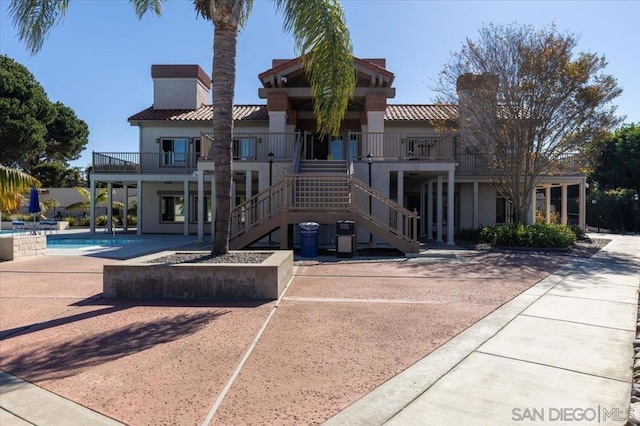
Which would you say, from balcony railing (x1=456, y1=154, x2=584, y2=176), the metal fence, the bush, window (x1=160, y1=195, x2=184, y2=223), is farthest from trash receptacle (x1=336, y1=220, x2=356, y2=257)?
the metal fence

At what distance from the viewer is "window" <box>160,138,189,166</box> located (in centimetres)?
2220

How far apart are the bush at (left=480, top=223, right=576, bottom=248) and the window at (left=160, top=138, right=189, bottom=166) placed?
16.3 meters

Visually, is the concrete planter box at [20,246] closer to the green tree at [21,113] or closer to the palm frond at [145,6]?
the palm frond at [145,6]

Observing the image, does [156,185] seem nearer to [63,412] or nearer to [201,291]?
[201,291]

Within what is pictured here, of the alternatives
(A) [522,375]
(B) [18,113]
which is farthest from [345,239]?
(B) [18,113]

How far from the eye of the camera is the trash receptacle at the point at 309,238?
12.5 metres

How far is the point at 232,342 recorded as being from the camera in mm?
4727

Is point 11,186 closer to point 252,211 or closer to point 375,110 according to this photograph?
point 252,211

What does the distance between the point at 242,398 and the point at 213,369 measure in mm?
712

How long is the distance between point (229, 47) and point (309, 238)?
6.37 metres

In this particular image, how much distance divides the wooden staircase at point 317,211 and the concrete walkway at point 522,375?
22.0 feet

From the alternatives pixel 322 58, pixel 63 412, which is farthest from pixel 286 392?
pixel 322 58

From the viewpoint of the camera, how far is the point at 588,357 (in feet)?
13.9

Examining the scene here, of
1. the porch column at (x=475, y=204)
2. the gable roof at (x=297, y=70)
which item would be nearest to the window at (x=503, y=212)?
the porch column at (x=475, y=204)
